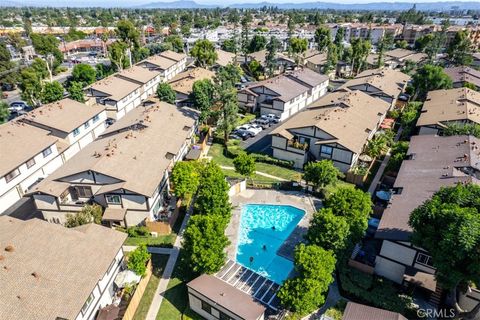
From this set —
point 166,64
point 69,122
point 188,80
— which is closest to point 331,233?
point 69,122

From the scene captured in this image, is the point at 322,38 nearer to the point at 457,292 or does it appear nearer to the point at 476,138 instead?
the point at 476,138

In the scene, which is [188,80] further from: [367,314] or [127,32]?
[367,314]

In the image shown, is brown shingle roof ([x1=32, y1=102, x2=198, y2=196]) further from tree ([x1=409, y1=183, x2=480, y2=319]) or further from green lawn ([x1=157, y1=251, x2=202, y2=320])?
tree ([x1=409, y1=183, x2=480, y2=319])

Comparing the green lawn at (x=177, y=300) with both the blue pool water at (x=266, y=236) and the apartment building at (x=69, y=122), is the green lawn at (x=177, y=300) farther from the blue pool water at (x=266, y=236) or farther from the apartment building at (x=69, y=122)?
the apartment building at (x=69, y=122)

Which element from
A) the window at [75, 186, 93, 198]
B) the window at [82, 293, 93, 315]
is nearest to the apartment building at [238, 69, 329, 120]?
the window at [75, 186, 93, 198]

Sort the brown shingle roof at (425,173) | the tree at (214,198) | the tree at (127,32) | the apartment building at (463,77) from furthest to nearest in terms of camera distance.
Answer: the tree at (127,32) → the apartment building at (463,77) → the tree at (214,198) → the brown shingle roof at (425,173)

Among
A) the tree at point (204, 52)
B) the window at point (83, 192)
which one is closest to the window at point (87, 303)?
the window at point (83, 192)

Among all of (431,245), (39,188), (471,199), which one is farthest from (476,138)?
(39,188)
